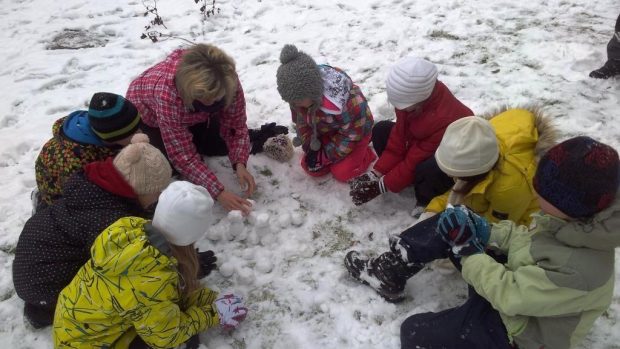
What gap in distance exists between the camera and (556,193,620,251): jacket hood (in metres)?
1.56

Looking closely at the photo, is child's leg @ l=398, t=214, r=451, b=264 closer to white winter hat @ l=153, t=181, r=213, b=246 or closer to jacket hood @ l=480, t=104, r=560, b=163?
jacket hood @ l=480, t=104, r=560, b=163

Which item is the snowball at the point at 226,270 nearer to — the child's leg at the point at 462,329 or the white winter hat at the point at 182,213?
the white winter hat at the point at 182,213

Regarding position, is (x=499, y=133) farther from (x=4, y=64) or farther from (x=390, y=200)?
(x=4, y=64)

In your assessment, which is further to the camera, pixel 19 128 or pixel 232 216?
pixel 19 128

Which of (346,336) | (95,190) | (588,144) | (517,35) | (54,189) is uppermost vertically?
(588,144)

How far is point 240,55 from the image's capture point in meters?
4.66

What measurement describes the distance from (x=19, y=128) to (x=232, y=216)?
223 cm

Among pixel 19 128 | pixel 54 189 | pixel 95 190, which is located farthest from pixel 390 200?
pixel 19 128

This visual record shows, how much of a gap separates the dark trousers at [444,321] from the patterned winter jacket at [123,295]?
111cm

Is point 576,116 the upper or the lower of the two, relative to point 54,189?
lower

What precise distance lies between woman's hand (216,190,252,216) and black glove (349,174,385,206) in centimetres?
→ 70

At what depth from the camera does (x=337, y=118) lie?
304 cm

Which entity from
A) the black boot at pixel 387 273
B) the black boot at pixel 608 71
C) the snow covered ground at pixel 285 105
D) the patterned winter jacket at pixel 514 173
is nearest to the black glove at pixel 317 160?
→ the snow covered ground at pixel 285 105

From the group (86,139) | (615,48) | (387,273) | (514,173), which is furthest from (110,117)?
(615,48)
